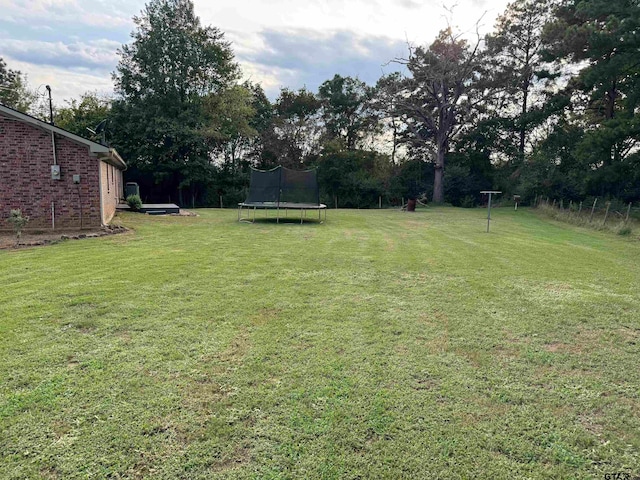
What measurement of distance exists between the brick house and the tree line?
12.7 m

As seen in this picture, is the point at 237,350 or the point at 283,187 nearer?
the point at 237,350

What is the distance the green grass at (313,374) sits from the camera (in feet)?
6.15

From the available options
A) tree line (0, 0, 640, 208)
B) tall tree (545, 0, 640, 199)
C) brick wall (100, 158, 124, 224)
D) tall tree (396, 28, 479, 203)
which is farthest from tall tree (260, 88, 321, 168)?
tall tree (545, 0, 640, 199)

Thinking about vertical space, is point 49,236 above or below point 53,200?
below

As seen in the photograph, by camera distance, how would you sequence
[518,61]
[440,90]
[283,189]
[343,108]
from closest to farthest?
[283,189]
[440,90]
[518,61]
[343,108]

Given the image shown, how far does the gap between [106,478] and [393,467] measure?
128 centimetres

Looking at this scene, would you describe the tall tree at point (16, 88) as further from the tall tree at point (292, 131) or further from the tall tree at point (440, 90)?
the tall tree at point (440, 90)

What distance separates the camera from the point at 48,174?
9.26 meters

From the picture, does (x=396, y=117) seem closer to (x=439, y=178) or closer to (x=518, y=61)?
(x=439, y=178)

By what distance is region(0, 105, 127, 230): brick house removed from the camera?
29.5 feet

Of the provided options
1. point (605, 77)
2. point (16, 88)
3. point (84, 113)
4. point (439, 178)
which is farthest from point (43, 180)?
point (16, 88)

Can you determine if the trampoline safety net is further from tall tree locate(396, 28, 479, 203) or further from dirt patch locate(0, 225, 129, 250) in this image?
tall tree locate(396, 28, 479, 203)

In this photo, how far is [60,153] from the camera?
927 centimetres

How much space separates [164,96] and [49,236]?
54.0 ft
